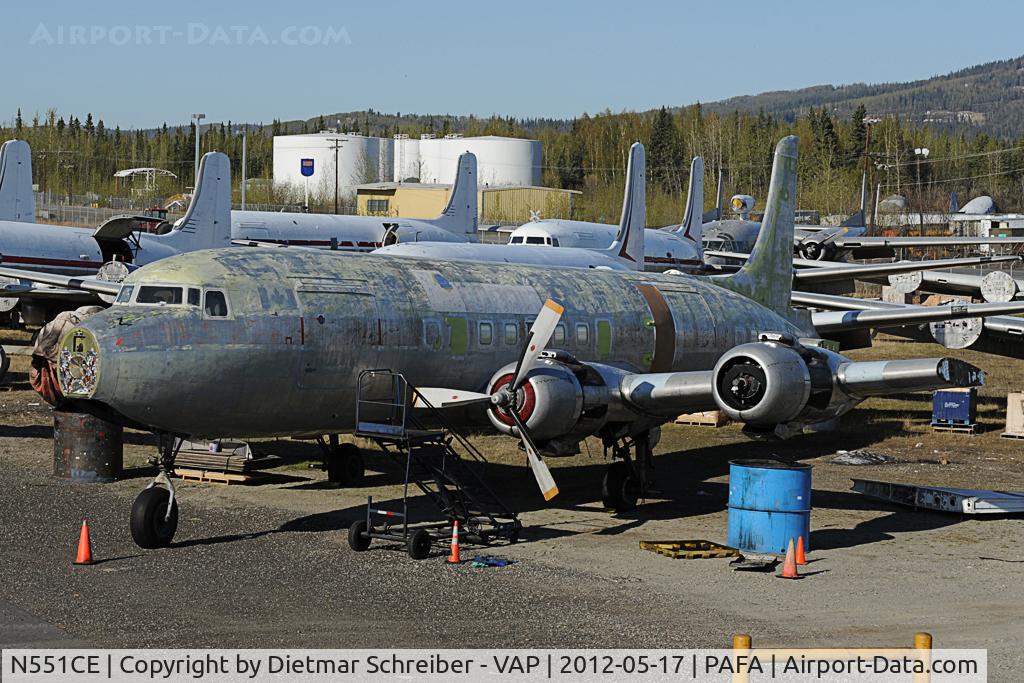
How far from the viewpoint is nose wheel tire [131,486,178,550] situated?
1716cm

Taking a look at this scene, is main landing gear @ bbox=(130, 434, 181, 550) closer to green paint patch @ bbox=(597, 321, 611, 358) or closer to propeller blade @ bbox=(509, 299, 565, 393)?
propeller blade @ bbox=(509, 299, 565, 393)

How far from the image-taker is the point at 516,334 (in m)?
20.9

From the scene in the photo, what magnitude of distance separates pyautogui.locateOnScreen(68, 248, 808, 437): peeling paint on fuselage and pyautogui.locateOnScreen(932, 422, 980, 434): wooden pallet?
12.7 m

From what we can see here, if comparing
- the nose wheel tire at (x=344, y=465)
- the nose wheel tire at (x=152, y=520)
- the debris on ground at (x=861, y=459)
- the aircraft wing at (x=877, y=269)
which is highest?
the aircraft wing at (x=877, y=269)

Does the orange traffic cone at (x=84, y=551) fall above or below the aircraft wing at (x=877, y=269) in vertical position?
below

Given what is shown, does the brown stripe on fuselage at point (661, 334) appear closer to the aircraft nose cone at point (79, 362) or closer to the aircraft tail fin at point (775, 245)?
the aircraft tail fin at point (775, 245)

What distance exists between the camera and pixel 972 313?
846 inches

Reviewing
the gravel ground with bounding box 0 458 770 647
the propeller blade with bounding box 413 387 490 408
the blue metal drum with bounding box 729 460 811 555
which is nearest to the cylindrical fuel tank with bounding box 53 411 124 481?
the gravel ground with bounding box 0 458 770 647

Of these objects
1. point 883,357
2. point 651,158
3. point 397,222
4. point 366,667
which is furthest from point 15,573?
point 651,158

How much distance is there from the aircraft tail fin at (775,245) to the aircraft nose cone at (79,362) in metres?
14.5

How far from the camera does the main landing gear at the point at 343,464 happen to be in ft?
76.1

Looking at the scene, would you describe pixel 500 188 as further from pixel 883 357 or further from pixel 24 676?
pixel 24 676

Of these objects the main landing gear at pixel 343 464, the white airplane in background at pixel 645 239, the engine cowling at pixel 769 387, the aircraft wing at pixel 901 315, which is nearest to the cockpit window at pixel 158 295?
the main landing gear at pixel 343 464

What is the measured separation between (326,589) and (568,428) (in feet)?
18.1
